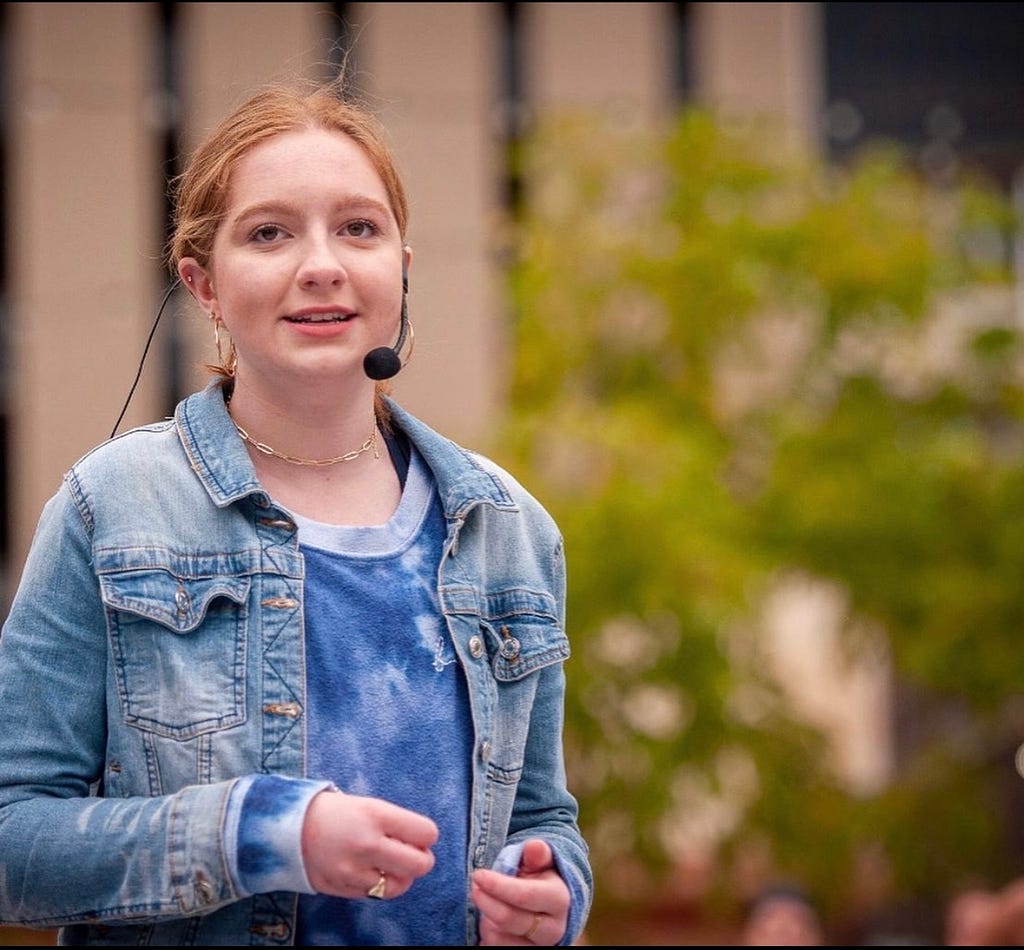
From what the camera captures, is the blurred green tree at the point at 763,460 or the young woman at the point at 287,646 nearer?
the young woman at the point at 287,646

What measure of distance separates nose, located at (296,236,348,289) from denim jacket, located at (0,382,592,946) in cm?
16

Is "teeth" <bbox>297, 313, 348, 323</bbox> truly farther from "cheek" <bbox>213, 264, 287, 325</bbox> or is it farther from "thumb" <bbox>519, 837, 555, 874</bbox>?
"thumb" <bbox>519, 837, 555, 874</bbox>

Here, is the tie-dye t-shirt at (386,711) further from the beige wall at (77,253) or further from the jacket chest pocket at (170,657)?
the beige wall at (77,253)

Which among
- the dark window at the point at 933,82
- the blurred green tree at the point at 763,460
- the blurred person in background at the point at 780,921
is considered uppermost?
the dark window at the point at 933,82

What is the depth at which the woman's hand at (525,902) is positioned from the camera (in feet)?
4.22

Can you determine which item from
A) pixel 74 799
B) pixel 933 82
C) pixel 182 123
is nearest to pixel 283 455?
pixel 74 799

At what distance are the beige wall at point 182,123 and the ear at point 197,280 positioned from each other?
30.6ft

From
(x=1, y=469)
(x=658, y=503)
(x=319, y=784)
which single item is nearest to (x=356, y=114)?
(x=319, y=784)

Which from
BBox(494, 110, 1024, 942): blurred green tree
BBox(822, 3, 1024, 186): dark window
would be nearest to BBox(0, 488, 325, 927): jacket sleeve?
BBox(494, 110, 1024, 942): blurred green tree

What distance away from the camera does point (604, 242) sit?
279 inches

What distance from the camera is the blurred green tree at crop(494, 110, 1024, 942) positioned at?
6.69 metres

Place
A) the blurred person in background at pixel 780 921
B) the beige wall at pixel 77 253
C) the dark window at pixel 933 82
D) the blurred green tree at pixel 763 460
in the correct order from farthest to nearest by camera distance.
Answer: the beige wall at pixel 77 253
the dark window at pixel 933 82
the blurred green tree at pixel 763 460
the blurred person in background at pixel 780 921

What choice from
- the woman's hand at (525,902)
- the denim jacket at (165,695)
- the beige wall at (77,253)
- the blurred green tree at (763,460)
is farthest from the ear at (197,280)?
the beige wall at (77,253)

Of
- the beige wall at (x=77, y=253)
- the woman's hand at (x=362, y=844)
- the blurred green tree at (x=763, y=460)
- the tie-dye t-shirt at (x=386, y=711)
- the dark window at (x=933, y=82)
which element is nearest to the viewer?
the woman's hand at (x=362, y=844)
